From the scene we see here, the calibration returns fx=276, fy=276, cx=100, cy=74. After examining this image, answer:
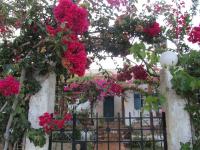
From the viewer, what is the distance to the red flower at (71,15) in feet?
10.9

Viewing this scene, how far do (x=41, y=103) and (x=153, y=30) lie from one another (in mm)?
2407

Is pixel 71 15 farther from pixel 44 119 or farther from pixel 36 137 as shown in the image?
pixel 36 137

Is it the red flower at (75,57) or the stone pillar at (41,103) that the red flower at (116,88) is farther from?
the red flower at (75,57)

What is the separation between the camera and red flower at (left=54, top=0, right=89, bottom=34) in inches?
131

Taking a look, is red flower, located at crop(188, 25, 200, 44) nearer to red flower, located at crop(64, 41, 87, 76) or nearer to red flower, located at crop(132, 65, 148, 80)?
red flower, located at crop(132, 65, 148, 80)

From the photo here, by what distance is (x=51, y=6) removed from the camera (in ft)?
13.6

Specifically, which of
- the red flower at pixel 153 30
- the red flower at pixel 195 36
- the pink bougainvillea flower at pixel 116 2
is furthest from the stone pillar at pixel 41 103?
the red flower at pixel 195 36

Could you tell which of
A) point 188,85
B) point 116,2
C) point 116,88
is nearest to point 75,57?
point 188,85

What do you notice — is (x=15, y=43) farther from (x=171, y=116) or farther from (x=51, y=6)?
(x=171, y=116)

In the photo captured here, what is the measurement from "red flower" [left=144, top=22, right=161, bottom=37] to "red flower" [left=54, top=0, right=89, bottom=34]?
185 cm

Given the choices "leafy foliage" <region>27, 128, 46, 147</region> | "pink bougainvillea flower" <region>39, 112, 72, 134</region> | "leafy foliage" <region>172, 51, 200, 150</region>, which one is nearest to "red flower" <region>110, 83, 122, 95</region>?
"leafy foliage" <region>172, 51, 200, 150</region>

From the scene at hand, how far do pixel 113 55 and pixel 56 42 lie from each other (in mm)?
2060

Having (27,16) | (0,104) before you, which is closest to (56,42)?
(27,16)

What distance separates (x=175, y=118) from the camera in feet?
13.0
